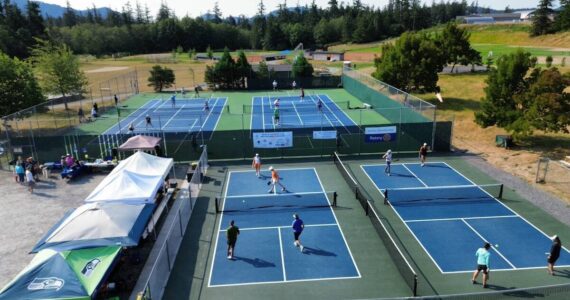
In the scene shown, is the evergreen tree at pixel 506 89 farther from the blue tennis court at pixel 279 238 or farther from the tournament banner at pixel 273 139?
the blue tennis court at pixel 279 238

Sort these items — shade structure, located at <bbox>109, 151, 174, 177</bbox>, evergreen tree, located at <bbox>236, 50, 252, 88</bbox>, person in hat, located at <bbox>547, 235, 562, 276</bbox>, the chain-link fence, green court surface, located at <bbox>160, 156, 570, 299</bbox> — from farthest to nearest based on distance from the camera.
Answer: evergreen tree, located at <bbox>236, 50, 252, 88</bbox>, the chain-link fence, shade structure, located at <bbox>109, 151, 174, 177</bbox>, person in hat, located at <bbox>547, 235, 562, 276</bbox>, green court surface, located at <bbox>160, 156, 570, 299</bbox>

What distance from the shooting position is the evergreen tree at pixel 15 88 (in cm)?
3156

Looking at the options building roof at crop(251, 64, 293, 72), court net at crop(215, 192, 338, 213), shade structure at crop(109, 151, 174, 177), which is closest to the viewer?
shade structure at crop(109, 151, 174, 177)

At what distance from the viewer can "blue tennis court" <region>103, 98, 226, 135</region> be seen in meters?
32.9

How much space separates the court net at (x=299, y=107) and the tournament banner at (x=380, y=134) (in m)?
13.3

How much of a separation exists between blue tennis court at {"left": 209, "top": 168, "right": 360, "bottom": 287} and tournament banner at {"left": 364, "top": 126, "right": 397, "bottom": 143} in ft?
17.9

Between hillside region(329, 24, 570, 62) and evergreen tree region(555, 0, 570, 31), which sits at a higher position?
evergreen tree region(555, 0, 570, 31)

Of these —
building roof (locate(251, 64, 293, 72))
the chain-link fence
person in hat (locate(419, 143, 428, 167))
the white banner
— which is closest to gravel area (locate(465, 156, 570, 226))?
person in hat (locate(419, 143, 428, 167))

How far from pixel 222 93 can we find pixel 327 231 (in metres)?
39.7

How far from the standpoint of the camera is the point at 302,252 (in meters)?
14.5

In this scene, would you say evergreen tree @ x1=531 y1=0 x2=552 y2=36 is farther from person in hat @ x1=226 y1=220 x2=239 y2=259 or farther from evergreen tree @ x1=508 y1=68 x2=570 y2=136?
person in hat @ x1=226 y1=220 x2=239 y2=259

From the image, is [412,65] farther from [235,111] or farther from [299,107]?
[235,111]

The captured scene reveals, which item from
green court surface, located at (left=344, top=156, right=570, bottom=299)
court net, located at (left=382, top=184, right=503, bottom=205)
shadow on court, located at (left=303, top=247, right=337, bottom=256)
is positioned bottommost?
green court surface, located at (left=344, top=156, right=570, bottom=299)

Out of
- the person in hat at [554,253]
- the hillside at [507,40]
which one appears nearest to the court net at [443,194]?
the person in hat at [554,253]
